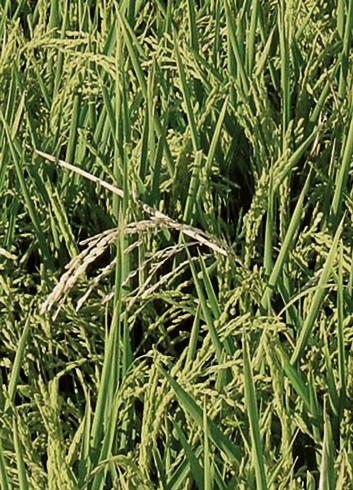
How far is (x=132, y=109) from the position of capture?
4.11ft

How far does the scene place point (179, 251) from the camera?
1.16 meters

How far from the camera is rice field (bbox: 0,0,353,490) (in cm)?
95

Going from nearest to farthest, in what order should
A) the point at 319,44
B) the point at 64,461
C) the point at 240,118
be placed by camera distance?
the point at 64,461 < the point at 240,118 < the point at 319,44

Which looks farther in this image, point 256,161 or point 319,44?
point 319,44

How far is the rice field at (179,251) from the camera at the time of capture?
952mm

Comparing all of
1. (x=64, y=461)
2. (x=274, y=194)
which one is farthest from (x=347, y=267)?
(x=64, y=461)

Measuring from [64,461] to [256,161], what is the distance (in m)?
0.47

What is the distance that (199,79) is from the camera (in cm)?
128

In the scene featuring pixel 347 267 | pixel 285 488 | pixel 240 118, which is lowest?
pixel 285 488

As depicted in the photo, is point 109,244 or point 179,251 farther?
point 179,251

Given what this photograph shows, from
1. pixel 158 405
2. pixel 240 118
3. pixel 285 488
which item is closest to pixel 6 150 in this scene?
pixel 240 118

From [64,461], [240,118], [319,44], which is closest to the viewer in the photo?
[64,461]

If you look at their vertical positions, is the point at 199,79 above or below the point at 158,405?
above

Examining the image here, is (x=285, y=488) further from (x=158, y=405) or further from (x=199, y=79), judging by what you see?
(x=199, y=79)
